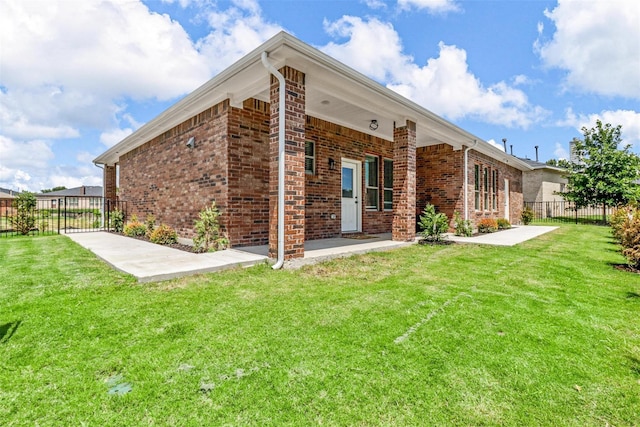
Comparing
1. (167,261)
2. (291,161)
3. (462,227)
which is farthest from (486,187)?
(167,261)

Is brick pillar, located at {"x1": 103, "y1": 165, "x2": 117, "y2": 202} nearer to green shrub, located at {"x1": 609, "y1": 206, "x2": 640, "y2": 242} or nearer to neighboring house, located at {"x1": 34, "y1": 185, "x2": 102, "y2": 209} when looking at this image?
neighboring house, located at {"x1": 34, "y1": 185, "x2": 102, "y2": 209}

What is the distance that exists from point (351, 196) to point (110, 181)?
1147 centimetres

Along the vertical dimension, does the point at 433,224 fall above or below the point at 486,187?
below

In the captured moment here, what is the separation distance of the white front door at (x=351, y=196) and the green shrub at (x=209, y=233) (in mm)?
3794

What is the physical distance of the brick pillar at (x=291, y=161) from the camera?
15.2 feet

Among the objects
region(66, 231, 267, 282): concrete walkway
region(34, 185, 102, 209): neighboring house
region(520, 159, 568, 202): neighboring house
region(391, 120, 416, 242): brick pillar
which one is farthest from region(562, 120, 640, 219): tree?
region(34, 185, 102, 209): neighboring house

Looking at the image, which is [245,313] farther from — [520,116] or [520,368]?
[520,116]

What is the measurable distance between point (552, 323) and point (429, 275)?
5.72 ft

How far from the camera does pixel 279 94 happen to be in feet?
15.0

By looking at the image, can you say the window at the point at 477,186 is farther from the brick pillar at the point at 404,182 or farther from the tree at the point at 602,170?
the tree at the point at 602,170

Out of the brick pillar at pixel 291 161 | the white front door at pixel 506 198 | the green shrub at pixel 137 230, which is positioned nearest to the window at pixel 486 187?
the white front door at pixel 506 198

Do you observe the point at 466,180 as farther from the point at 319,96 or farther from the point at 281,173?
the point at 281,173

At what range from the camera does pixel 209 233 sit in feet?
19.5

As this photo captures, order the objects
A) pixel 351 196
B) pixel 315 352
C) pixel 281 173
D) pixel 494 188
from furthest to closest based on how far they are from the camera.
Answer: pixel 494 188 < pixel 351 196 < pixel 281 173 < pixel 315 352
